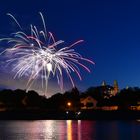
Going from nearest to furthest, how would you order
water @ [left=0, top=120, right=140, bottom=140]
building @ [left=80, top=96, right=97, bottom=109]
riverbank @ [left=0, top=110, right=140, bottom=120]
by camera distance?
water @ [left=0, top=120, right=140, bottom=140] < riverbank @ [left=0, top=110, right=140, bottom=120] < building @ [left=80, top=96, right=97, bottom=109]

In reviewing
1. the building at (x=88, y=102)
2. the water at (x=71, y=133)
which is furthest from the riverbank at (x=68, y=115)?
the water at (x=71, y=133)

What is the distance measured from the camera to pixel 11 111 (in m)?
113

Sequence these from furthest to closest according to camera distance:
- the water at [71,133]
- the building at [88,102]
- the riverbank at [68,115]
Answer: the building at [88,102], the riverbank at [68,115], the water at [71,133]

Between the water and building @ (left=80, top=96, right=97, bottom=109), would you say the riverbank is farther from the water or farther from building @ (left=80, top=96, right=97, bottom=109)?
the water

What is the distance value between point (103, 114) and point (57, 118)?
11.2 metres

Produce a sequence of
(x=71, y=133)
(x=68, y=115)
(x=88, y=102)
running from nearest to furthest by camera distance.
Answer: (x=71, y=133) → (x=68, y=115) → (x=88, y=102)

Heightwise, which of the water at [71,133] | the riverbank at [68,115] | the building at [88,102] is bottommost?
the water at [71,133]

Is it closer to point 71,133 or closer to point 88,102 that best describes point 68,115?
point 88,102

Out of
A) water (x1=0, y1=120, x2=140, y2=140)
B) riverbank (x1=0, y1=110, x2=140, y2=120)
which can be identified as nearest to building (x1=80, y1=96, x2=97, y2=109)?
riverbank (x1=0, y1=110, x2=140, y2=120)

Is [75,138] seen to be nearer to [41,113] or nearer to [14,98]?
[41,113]

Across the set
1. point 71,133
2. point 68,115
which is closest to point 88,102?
point 68,115

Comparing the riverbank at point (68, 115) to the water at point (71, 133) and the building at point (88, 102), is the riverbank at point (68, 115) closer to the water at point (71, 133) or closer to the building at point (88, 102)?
the building at point (88, 102)

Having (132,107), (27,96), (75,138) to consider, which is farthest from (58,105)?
(75,138)

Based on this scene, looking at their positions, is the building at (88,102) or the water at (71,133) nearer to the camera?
the water at (71,133)
